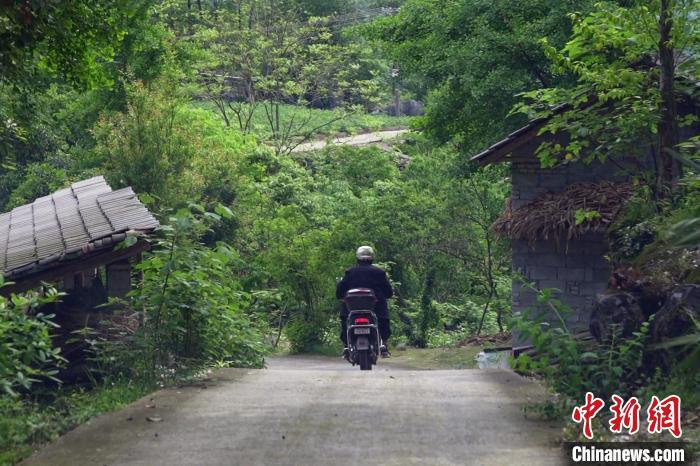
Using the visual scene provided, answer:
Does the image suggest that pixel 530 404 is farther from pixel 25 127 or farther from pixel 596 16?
pixel 25 127

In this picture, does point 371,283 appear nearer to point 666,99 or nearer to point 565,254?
point 565,254

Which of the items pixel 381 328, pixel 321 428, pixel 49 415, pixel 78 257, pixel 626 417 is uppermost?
pixel 78 257

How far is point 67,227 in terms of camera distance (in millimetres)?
13938

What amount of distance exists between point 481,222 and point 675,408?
21763mm

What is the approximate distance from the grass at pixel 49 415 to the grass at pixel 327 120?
38.2 metres

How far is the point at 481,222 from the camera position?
1130 inches

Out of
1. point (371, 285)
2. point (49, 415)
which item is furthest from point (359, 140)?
point (49, 415)

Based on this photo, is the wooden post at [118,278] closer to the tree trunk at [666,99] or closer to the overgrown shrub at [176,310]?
the overgrown shrub at [176,310]

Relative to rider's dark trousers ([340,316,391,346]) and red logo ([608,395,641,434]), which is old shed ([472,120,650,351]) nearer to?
rider's dark trousers ([340,316,391,346])

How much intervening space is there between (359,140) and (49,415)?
43.7 meters

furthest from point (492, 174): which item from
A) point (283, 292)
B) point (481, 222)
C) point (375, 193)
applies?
point (375, 193)

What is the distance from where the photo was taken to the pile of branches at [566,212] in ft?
49.9

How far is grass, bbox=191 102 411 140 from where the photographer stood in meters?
49.1

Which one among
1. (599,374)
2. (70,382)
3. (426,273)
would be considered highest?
(599,374)
